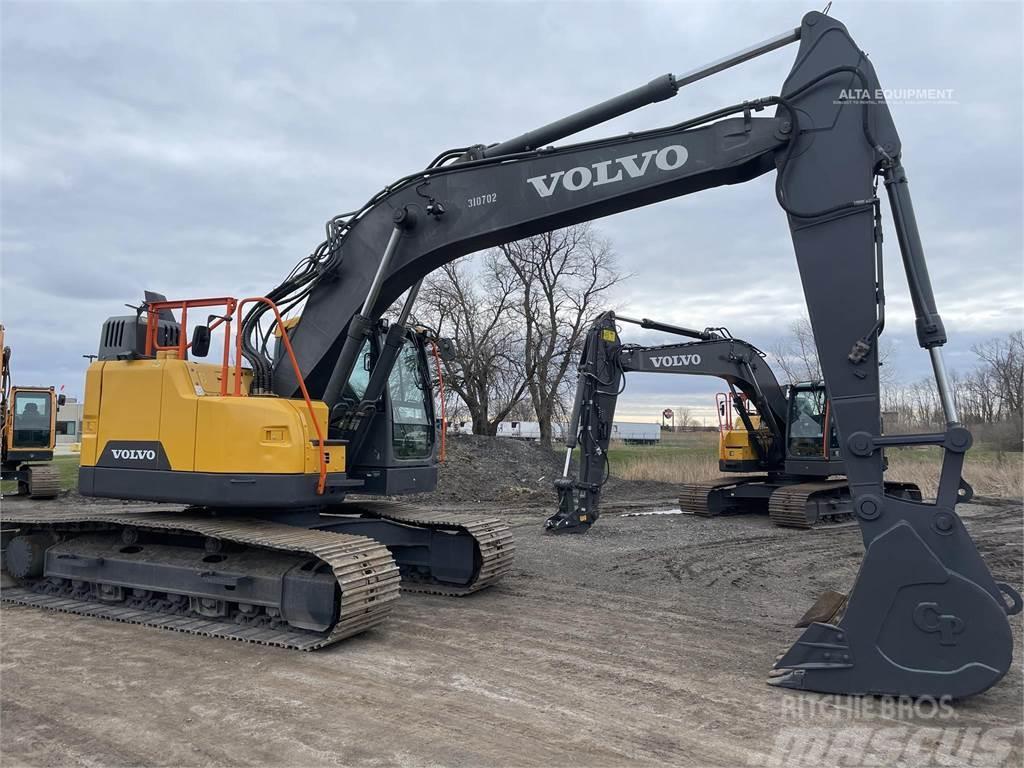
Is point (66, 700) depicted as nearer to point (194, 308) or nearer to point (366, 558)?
point (366, 558)

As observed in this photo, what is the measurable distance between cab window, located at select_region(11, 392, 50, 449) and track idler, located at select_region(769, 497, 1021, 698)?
63.1ft

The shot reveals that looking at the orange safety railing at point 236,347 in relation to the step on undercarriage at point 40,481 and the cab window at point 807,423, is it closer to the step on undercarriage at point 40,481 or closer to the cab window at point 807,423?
the cab window at point 807,423

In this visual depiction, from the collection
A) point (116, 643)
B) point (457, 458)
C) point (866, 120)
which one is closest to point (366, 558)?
point (116, 643)

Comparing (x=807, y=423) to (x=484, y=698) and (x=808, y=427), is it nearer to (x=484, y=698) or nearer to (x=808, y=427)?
(x=808, y=427)

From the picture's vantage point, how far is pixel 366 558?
640cm

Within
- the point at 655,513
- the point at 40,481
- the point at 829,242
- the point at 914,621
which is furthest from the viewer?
the point at 40,481

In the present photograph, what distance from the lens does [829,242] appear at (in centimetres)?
551

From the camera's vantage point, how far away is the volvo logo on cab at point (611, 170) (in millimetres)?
5906

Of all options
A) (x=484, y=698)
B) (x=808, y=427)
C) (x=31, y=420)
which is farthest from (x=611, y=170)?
(x=31, y=420)

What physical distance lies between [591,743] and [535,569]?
5.36 m

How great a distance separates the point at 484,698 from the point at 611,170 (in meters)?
4.01

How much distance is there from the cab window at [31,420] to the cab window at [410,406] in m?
14.9

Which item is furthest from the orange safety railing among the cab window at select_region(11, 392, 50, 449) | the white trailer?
the white trailer

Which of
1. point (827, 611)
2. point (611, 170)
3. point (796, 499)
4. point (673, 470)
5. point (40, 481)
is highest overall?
point (611, 170)
